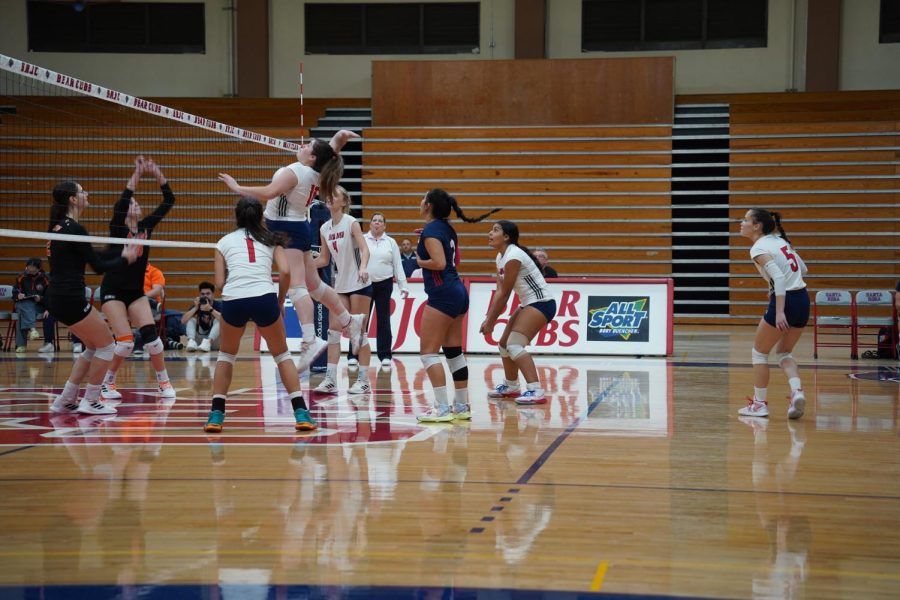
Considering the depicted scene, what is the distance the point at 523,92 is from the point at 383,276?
39.6 feet

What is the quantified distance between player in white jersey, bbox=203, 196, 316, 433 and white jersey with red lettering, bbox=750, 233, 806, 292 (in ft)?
12.1

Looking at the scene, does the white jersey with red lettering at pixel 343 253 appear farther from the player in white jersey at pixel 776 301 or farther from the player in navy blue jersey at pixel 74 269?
the player in white jersey at pixel 776 301

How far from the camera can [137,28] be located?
2456 centimetres

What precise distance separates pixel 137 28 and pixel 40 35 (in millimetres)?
2298

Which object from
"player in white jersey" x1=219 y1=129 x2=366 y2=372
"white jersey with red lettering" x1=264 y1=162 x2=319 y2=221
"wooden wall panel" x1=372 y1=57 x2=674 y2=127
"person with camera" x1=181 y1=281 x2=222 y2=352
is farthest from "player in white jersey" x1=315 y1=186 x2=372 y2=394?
"wooden wall panel" x1=372 y1=57 x2=674 y2=127

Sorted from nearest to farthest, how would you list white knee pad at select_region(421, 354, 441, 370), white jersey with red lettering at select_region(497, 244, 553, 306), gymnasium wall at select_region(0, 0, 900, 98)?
1. white knee pad at select_region(421, 354, 441, 370)
2. white jersey with red lettering at select_region(497, 244, 553, 306)
3. gymnasium wall at select_region(0, 0, 900, 98)

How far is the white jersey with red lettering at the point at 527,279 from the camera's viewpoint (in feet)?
28.9

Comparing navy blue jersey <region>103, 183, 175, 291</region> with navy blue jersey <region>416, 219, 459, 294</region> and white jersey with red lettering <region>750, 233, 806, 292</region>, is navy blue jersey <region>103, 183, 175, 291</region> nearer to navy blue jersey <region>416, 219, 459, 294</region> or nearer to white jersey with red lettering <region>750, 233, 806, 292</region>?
navy blue jersey <region>416, 219, 459, 294</region>

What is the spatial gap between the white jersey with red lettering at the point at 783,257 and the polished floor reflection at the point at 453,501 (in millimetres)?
1121

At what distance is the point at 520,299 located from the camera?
8.93 meters

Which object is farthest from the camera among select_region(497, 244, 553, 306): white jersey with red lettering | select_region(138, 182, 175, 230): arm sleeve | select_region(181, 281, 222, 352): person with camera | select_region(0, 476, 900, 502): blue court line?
select_region(181, 281, 222, 352): person with camera

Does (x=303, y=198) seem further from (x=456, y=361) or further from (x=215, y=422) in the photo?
(x=215, y=422)

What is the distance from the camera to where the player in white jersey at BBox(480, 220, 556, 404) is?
340 inches

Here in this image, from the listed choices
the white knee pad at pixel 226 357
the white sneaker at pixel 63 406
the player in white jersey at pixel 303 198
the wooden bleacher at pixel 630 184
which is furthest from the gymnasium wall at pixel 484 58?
the white knee pad at pixel 226 357
